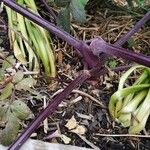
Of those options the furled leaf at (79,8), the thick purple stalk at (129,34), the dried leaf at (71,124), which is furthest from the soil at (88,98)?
the furled leaf at (79,8)

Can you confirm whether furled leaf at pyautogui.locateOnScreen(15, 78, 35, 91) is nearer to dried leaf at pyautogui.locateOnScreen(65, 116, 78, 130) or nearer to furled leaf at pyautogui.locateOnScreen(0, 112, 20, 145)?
furled leaf at pyautogui.locateOnScreen(0, 112, 20, 145)

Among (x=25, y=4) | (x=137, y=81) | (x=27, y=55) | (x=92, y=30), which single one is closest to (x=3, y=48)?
(x=27, y=55)

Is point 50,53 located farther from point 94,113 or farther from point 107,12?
point 107,12

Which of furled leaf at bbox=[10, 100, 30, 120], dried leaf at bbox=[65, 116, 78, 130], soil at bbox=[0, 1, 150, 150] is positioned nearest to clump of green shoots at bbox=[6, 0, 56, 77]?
soil at bbox=[0, 1, 150, 150]

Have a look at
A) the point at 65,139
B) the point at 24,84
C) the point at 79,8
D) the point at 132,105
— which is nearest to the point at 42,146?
the point at 65,139

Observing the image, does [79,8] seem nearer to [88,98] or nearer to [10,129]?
[88,98]

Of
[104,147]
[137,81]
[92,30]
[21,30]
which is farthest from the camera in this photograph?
[92,30]
